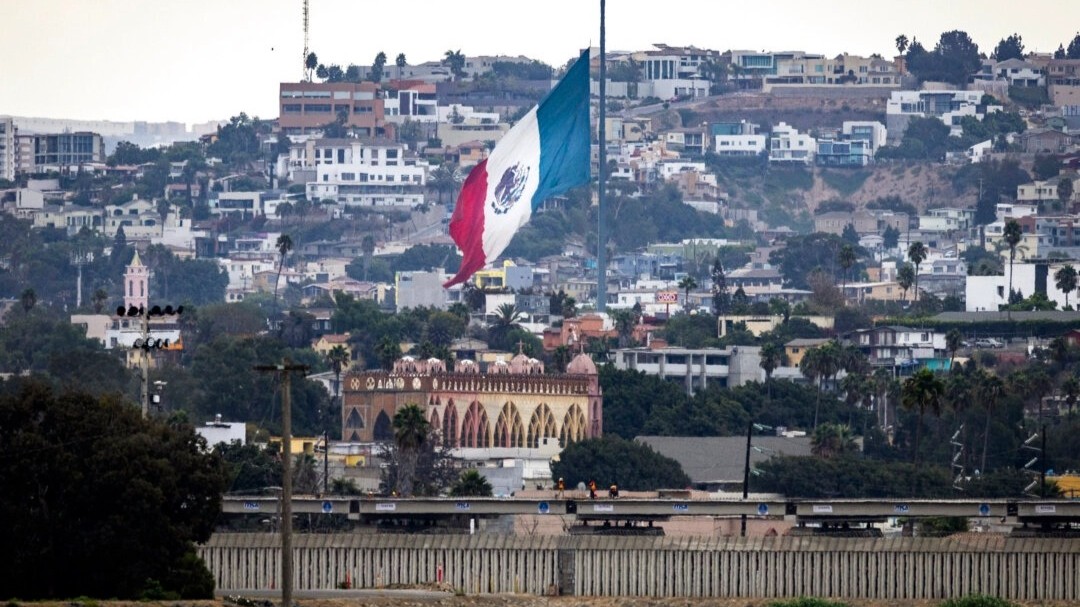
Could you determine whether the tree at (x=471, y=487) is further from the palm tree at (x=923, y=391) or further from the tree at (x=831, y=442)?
the tree at (x=831, y=442)

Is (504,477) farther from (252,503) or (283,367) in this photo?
(283,367)

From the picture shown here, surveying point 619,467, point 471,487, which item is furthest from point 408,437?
point 619,467

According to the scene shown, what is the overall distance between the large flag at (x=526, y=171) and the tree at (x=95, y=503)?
8443 millimetres

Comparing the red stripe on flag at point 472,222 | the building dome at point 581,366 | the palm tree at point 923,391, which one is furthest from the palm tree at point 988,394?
the red stripe on flag at point 472,222

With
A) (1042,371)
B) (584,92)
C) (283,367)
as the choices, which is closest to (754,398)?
(1042,371)

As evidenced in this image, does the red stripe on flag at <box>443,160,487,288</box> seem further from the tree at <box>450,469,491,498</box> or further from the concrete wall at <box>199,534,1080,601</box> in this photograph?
the tree at <box>450,469,491,498</box>

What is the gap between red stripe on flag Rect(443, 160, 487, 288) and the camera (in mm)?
89562

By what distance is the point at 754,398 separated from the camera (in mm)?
192250

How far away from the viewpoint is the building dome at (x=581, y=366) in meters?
187

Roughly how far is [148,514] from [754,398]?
4234 inches

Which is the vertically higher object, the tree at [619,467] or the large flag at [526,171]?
the large flag at [526,171]

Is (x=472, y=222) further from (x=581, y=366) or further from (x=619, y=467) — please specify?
(x=581, y=366)

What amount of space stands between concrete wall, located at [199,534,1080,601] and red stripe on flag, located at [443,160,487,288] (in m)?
9.92

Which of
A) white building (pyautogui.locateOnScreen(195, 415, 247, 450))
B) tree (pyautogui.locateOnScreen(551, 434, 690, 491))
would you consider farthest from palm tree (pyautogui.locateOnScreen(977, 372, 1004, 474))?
white building (pyautogui.locateOnScreen(195, 415, 247, 450))
